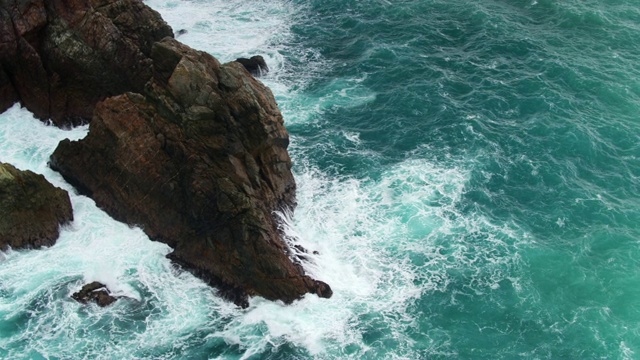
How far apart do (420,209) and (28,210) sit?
37.4m

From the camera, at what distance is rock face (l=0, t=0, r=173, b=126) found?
66.7m

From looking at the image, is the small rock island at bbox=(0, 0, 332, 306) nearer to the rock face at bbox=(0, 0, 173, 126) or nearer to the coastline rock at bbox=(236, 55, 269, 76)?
the rock face at bbox=(0, 0, 173, 126)

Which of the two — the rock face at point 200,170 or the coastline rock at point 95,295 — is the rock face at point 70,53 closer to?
the rock face at point 200,170

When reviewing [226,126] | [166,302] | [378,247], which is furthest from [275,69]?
[166,302]

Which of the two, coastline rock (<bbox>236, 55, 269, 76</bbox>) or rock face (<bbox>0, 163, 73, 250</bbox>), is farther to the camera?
coastline rock (<bbox>236, 55, 269, 76</bbox>)

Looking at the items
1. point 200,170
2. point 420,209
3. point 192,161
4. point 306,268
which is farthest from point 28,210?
point 420,209

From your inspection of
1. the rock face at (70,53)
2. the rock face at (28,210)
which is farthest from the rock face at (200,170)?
the rock face at (70,53)

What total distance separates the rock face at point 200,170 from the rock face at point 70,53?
24.2ft

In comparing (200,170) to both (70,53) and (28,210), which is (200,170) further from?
(70,53)

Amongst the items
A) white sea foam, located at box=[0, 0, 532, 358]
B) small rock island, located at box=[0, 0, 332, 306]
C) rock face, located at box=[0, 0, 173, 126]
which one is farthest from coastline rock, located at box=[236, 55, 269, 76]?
small rock island, located at box=[0, 0, 332, 306]

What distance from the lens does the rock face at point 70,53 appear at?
6669cm

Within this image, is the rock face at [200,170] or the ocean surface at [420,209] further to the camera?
the rock face at [200,170]

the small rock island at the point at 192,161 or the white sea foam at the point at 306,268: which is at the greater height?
the small rock island at the point at 192,161

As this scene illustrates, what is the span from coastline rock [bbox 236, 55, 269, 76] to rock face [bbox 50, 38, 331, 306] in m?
22.0
